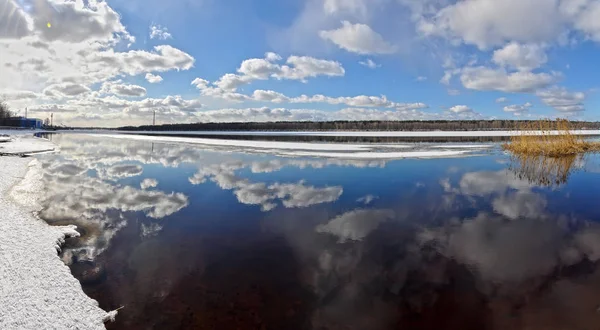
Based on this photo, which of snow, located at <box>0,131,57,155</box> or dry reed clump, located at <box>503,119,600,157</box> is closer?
snow, located at <box>0,131,57,155</box>

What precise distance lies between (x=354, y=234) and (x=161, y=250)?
337cm

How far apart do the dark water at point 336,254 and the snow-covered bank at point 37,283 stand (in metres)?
0.25

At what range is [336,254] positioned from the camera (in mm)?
6098

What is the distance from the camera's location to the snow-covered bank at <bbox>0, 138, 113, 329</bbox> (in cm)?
403

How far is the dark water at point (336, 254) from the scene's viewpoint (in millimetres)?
4402

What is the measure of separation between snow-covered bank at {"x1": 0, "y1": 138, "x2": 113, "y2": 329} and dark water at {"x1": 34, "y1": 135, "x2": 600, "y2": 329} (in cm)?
25

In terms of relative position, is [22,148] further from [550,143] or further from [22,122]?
[22,122]

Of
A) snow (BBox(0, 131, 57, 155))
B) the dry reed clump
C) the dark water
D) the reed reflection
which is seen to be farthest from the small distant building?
the reed reflection

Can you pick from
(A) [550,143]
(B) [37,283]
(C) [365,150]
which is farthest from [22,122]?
(B) [37,283]

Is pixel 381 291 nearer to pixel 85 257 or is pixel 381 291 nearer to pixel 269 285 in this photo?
pixel 269 285

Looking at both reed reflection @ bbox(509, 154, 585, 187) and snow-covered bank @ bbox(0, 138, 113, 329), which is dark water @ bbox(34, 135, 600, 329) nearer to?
snow-covered bank @ bbox(0, 138, 113, 329)

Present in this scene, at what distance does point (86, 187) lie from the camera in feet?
39.3

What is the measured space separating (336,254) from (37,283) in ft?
13.3

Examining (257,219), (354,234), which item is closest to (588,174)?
(354,234)
